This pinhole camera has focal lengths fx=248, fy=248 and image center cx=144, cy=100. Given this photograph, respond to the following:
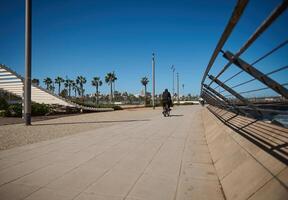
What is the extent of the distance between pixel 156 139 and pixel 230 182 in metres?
4.53

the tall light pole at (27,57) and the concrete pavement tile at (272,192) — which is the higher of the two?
the tall light pole at (27,57)

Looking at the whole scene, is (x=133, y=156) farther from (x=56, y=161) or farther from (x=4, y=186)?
(x=4, y=186)

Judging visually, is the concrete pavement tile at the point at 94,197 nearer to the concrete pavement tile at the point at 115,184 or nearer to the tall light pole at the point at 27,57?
the concrete pavement tile at the point at 115,184

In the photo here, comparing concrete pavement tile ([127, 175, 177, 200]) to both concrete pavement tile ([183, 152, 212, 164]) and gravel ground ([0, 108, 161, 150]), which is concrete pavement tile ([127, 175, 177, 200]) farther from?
gravel ground ([0, 108, 161, 150])

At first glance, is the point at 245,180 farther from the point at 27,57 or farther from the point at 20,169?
the point at 27,57

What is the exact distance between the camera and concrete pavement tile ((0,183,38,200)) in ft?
10.4

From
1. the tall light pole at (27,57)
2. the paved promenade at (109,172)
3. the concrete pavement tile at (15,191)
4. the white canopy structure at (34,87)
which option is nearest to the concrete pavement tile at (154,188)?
the paved promenade at (109,172)

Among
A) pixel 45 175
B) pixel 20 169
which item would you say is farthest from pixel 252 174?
pixel 20 169

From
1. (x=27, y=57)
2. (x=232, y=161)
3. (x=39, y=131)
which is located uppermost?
(x=27, y=57)

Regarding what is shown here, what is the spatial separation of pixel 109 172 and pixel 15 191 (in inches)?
56.6

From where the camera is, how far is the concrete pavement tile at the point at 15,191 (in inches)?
124

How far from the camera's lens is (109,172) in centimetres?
421

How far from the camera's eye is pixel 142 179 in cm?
386

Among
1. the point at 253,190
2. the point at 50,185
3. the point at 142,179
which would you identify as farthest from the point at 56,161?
the point at 253,190
